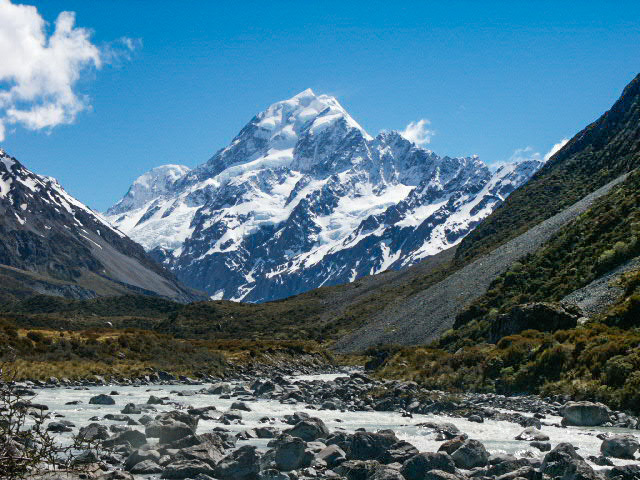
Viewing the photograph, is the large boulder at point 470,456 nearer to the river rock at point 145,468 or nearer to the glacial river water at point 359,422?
the glacial river water at point 359,422

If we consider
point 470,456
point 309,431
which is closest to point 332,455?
point 309,431

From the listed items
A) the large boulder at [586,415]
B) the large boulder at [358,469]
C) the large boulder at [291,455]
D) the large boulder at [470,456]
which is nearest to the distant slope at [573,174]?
the large boulder at [586,415]

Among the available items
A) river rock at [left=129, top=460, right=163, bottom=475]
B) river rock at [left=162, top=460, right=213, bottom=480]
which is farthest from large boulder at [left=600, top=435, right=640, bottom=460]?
river rock at [left=129, top=460, right=163, bottom=475]

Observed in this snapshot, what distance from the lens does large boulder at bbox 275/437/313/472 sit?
21688 mm

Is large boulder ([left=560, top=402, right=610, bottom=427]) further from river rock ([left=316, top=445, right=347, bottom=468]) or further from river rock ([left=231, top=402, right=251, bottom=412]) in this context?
river rock ([left=231, top=402, right=251, bottom=412])

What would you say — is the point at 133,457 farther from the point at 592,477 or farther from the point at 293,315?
the point at 293,315

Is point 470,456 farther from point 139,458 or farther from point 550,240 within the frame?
point 550,240

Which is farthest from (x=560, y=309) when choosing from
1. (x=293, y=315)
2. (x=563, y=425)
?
(x=293, y=315)

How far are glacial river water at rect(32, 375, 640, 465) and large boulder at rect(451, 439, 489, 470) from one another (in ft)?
8.15

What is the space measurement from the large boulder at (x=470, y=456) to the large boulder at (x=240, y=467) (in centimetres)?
677

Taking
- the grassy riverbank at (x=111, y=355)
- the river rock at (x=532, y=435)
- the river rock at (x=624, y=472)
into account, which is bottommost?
the river rock at (x=624, y=472)

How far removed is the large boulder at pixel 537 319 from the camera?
5334cm

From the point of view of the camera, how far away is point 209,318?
193375 millimetres

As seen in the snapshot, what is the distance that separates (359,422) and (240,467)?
15.4m
